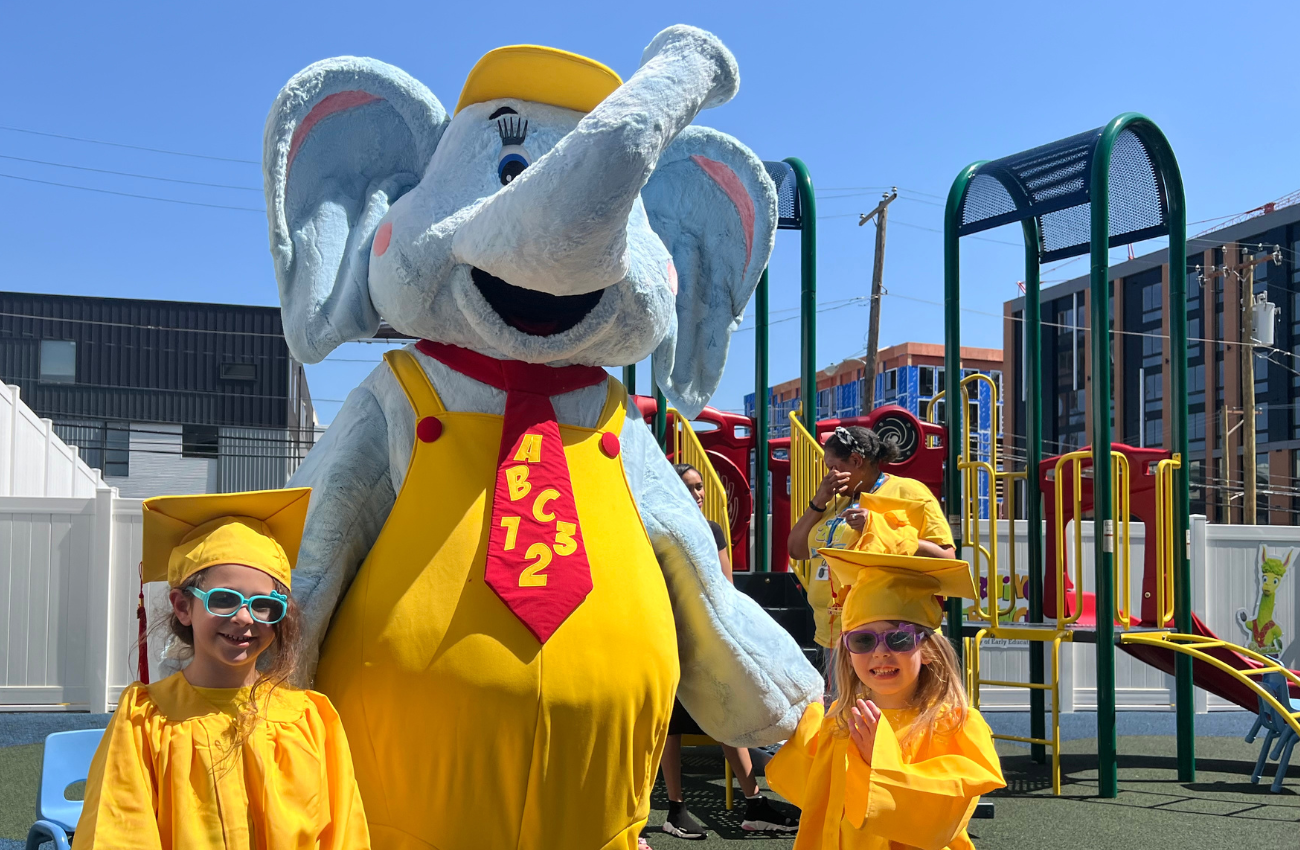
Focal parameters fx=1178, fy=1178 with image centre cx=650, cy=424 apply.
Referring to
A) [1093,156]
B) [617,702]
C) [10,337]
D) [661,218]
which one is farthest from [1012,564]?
[10,337]

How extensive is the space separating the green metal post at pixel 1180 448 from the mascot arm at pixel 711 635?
4.71 m

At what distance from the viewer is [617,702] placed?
7.95 feet

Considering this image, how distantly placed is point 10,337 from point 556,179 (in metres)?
35.2

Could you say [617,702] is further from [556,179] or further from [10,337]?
[10,337]

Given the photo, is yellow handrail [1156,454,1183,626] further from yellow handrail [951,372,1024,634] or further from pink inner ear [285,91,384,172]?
pink inner ear [285,91,384,172]

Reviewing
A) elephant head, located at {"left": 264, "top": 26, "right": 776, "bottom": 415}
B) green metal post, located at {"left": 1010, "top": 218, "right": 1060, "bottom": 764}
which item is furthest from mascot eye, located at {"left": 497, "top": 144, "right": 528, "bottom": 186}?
green metal post, located at {"left": 1010, "top": 218, "right": 1060, "bottom": 764}

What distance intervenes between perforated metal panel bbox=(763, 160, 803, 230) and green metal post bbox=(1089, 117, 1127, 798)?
1668mm

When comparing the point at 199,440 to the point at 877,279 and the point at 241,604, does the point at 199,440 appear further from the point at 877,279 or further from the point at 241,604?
the point at 241,604

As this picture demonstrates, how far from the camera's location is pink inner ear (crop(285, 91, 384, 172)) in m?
2.89

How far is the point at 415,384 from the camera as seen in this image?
2.65 m

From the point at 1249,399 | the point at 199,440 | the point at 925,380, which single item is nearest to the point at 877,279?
the point at 1249,399

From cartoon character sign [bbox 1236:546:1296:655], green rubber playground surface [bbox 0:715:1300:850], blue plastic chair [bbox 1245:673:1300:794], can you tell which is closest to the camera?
green rubber playground surface [bbox 0:715:1300:850]

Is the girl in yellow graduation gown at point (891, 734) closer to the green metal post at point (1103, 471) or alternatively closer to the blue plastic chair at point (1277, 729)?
the green metal post at point (1103, 471)

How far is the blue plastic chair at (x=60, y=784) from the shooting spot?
3221 millimetres
